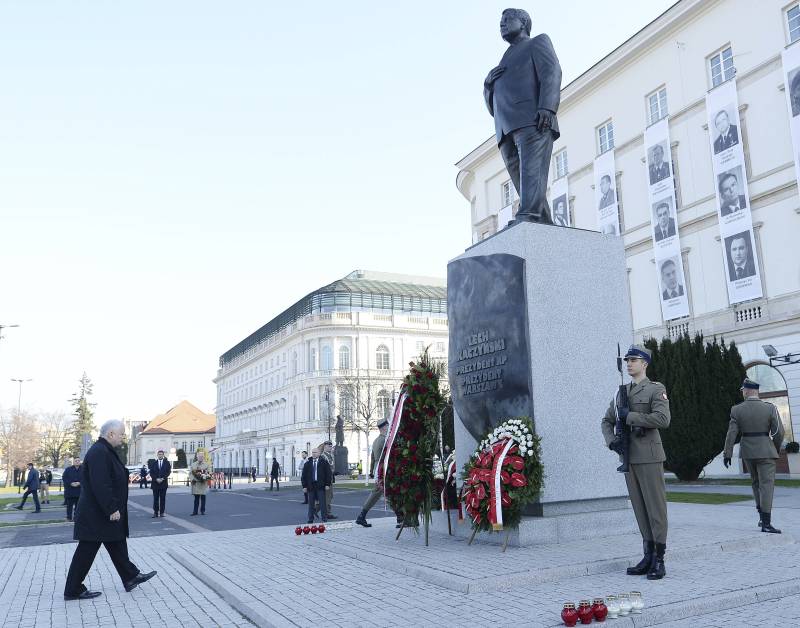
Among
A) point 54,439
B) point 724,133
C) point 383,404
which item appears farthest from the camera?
point 54,439

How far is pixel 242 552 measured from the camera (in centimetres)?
977

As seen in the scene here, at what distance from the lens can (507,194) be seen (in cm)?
4731

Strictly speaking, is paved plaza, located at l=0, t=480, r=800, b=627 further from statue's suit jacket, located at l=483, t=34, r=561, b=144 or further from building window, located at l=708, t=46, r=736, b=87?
building window, located at l=708, t=46, r=736, b=87

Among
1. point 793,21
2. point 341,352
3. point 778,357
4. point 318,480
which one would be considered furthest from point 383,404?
point 318,480

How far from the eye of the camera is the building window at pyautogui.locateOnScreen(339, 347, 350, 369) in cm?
7738

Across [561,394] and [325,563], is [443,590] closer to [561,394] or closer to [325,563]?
[325,563]

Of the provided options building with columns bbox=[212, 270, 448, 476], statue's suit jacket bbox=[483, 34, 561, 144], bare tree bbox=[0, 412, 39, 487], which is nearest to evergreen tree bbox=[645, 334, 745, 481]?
statue's suit jacket bbox=[483, 34, 561, 144]

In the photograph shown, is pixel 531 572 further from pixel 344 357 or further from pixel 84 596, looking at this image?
pixel 344 357

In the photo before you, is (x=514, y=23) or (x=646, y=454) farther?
(x=514, y=23)

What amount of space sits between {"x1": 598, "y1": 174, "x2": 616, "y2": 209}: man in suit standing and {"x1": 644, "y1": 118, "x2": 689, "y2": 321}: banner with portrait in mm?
2460

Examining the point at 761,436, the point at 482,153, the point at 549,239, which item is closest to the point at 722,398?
the point at 761,436

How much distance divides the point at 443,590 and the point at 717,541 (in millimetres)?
3369

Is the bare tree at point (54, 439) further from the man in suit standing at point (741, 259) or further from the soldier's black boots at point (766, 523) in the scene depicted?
the soldier's black boots at point (766, 523)

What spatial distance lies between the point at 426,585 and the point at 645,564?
6.48ft
